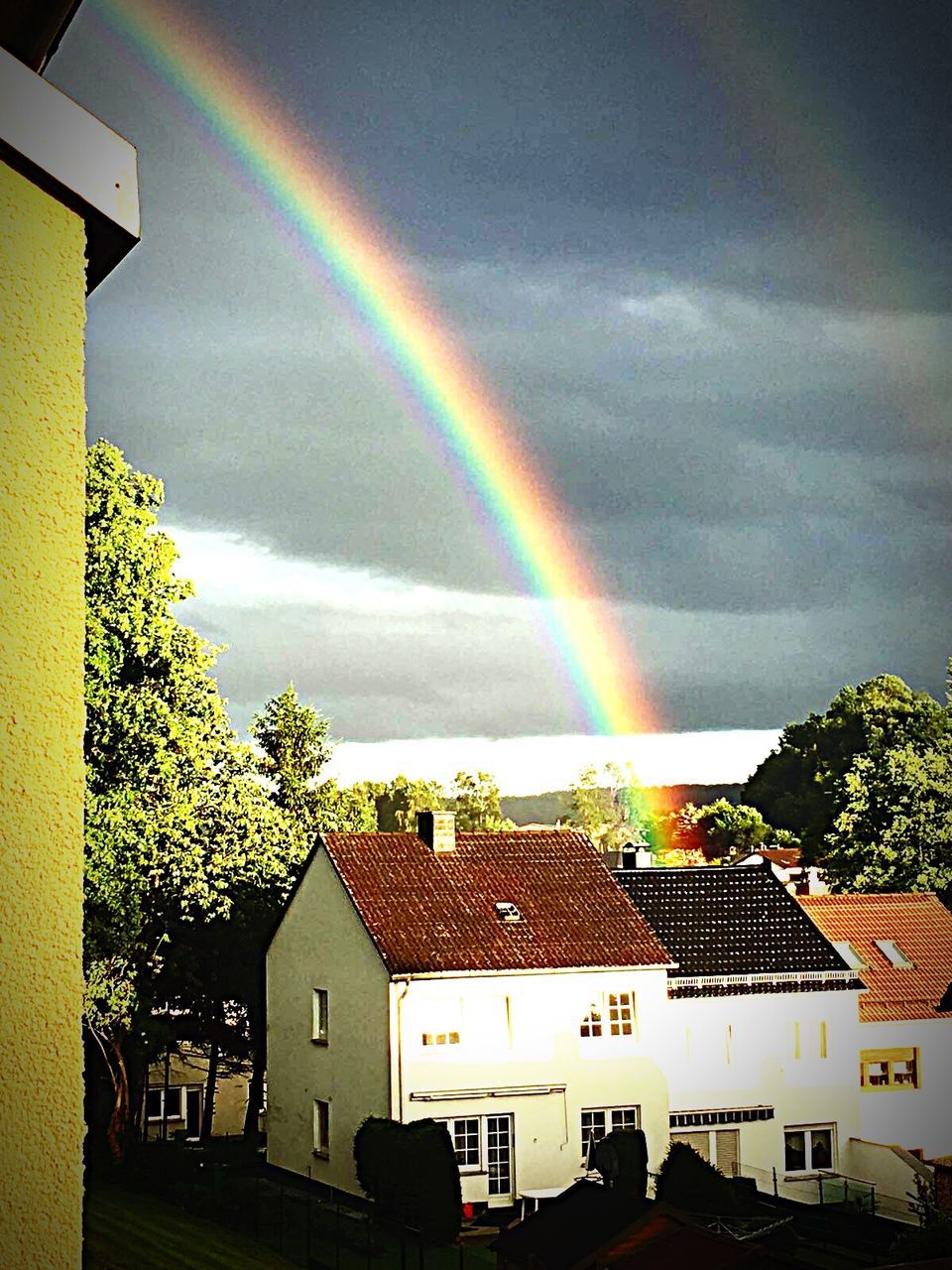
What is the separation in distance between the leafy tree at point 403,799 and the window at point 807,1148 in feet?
209

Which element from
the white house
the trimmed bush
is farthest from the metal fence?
the white house

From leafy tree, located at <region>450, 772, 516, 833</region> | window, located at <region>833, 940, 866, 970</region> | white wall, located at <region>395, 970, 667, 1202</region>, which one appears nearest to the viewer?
white wall, located at <region>395, 970, 667, 1202</region>

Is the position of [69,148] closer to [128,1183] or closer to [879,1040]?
[128,1183]

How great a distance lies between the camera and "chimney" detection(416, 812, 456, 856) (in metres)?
26.8

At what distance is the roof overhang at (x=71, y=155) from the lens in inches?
60.6

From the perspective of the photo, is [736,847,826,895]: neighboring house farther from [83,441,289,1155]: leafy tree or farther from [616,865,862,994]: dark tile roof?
[83,441,289,1155]: leafy tree

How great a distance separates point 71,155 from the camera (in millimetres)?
1573

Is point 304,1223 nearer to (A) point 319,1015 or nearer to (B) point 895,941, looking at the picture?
(A) point 319,1015

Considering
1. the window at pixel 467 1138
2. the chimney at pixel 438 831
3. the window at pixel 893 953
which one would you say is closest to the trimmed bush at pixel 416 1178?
the window at pixel 467 1138

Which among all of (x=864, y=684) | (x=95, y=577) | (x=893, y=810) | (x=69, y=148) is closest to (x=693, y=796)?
(x=864, y=684)

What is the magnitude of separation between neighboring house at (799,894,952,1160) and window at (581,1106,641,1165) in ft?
15.2

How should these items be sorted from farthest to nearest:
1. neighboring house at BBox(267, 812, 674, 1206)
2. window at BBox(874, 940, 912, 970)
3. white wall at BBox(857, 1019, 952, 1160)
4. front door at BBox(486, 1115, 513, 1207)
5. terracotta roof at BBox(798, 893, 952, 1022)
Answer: window at BBox(874, 940, 912, 970) → terracotta roof at BBox(798, 893, 952, 1022) → white wall at BBox(857, 1019, 952, 1160) → neighboring house at BBox(267, 812, 674, 1206) → front door at BBox(486, 1115, 513, 1207)

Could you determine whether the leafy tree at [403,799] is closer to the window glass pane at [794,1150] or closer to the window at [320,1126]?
the window at [320,1126]

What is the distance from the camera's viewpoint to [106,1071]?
27.2 m
